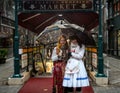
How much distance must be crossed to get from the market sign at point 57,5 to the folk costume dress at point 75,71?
3882 millimetres

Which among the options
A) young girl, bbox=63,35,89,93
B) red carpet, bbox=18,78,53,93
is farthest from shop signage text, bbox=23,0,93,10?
young girl, bbox=63,35,89,93

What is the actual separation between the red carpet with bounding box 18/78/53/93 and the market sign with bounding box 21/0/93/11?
9.52 feet

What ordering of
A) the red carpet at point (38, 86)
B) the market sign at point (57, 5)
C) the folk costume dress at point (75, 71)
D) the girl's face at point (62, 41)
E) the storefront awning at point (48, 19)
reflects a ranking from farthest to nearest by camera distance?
the storefront awning at point (48, 19) → the market sign at point (57, 5) → the red carpet at point (38, 86) → the girl's face at point (62, 41) → the folk costume dress at point (75, 71)

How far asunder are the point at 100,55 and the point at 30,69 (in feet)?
14.2

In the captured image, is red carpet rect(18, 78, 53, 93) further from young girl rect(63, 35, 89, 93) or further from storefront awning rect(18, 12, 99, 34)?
storefront awning rect(18, 12, 99, 34)

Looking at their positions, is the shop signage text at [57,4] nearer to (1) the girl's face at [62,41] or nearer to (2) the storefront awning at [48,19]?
(2) the storefront awning at [48,19]

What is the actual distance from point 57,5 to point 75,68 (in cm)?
434

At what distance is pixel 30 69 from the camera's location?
16219 millimetres

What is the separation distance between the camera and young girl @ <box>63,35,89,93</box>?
9297 mm

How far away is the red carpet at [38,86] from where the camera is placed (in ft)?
38.5

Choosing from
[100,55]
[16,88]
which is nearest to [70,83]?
[16,88]

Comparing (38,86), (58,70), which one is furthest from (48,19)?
(58,70)

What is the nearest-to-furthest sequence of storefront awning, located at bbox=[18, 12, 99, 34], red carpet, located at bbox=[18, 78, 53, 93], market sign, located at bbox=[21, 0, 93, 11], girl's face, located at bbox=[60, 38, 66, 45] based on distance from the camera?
girl's face, located at bbox=[60, 38, 66, 45]
red carpet, located at bbox=[18, 78, 53, 93]
market sign, located at bbox=[21, 0, 93, 11]
storefront awning, located at bbox=[18, 12, 99, 34]

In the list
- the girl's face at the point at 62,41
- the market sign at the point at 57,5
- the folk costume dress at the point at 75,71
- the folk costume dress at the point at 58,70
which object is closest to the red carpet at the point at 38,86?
the folk costume dress at the point at 58,70
